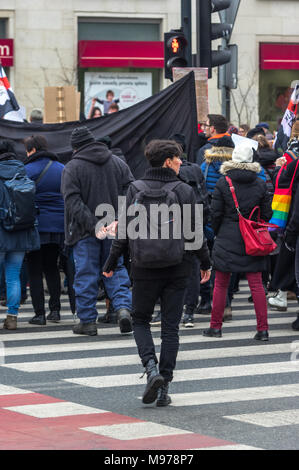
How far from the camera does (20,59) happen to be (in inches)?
1106

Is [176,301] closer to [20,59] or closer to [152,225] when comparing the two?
[152,225]

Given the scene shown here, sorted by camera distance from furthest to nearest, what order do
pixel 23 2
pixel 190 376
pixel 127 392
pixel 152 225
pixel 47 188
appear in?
pixel 23 2 → pixel 47 188 → pixel 190 376 → pixel 127 392 → pixel 152 225

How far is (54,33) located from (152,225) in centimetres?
2137

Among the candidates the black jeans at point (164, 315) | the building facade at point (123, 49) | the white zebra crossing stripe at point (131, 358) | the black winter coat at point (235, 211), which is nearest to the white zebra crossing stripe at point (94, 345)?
the white zebra crossing stripe at point (131, 358)

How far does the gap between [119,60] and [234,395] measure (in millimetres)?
21365

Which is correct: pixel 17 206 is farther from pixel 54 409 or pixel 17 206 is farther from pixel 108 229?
pixel 54 409

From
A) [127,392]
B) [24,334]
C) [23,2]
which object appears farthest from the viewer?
[23,2]

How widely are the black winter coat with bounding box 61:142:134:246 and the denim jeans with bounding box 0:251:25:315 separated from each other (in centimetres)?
70

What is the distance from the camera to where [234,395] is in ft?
26.7

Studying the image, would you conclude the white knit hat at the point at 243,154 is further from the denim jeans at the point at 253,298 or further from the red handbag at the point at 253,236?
the denim jeans at the point at 253,298

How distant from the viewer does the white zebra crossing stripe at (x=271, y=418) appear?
7.11 meters

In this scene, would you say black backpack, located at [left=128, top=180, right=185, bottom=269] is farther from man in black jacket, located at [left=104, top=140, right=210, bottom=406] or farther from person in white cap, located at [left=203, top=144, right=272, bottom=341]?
person in white cap, located at [left=203, top=144, right=272, bottom=341]

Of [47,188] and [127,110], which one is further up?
[127,110]
